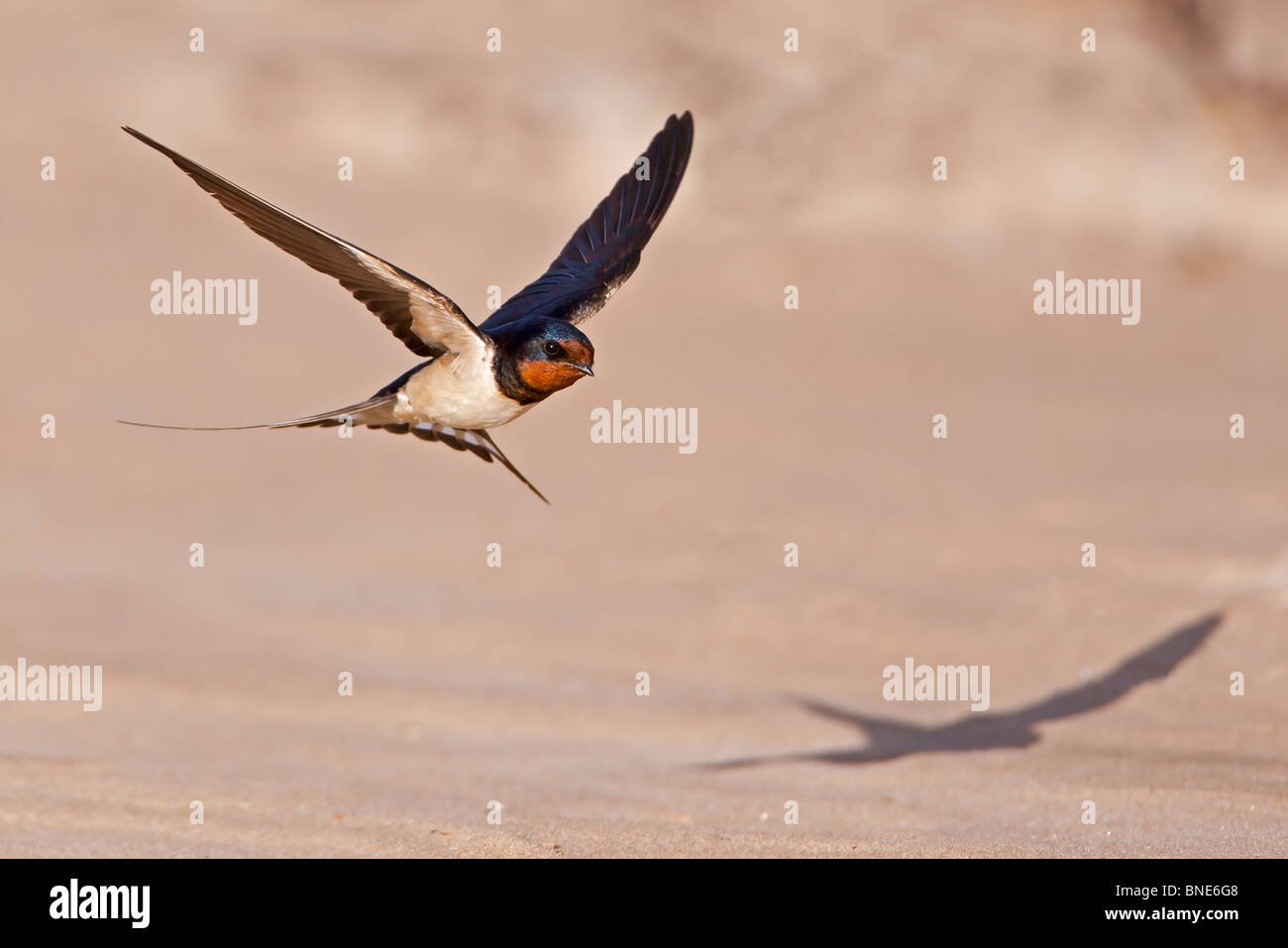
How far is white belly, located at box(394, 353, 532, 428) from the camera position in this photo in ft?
15.3

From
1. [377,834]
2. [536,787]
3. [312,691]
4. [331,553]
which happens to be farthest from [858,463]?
[377,834]

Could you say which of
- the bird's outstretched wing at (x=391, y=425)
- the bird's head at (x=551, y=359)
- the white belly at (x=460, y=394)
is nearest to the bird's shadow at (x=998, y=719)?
the bird's outstretched wing at (x=391, y=425)

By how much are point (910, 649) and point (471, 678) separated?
2.44m

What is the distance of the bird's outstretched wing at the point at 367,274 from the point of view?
158 inches

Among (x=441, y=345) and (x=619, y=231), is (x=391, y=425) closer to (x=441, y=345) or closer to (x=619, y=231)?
(x=441, y=345)

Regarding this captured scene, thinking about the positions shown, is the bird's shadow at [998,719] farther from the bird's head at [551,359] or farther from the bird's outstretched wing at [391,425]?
the bird's head at [551,359]

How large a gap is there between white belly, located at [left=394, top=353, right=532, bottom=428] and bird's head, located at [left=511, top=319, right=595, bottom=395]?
0.11m

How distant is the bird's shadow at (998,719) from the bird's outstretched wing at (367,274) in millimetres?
3359

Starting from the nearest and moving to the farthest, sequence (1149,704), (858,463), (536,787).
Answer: (536,787), (1149,704), (858,463)

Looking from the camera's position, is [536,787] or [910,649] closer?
[536,787]

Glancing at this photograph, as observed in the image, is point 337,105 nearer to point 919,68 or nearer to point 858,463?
point 919,68

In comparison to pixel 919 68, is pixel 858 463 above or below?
below

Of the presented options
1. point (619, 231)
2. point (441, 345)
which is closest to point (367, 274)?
point (441, 345)

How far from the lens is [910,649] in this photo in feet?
31.2
